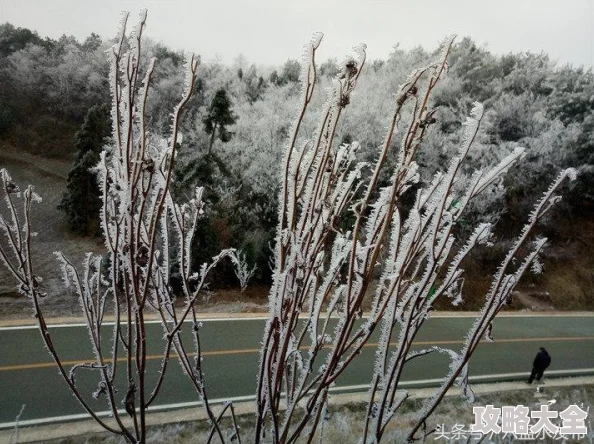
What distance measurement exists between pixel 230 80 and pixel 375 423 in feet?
90.7

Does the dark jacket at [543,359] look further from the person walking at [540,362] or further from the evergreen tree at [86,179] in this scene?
the evergreen tree at [86,179]

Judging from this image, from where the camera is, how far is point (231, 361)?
28.9ft

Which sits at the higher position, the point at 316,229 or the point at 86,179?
the point at 86,179

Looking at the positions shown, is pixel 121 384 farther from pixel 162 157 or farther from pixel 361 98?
pixel 361 98

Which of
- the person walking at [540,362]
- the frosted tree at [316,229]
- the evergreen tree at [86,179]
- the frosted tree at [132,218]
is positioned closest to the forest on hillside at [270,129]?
the evergreen tree at [86,179]

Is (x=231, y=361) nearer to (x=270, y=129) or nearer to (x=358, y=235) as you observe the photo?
(x=358, y=235)

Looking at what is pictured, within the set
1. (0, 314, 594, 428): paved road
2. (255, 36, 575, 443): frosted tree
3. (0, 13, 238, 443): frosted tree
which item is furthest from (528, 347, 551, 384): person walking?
(0, 13, 238, 443): frosted tree

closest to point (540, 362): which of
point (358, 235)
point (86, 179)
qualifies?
point (358, 235)

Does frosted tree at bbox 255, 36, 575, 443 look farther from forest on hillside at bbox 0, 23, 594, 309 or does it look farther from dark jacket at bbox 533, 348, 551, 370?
forest on hillside at bbox 0, 23, 594, 309

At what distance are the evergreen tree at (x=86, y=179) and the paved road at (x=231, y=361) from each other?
10.1 meters

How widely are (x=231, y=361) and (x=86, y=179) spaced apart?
43.1 ft

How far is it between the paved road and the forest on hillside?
4.38 meters

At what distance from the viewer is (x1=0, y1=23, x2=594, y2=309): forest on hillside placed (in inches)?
696

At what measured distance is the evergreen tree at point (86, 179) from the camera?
17.7 m
